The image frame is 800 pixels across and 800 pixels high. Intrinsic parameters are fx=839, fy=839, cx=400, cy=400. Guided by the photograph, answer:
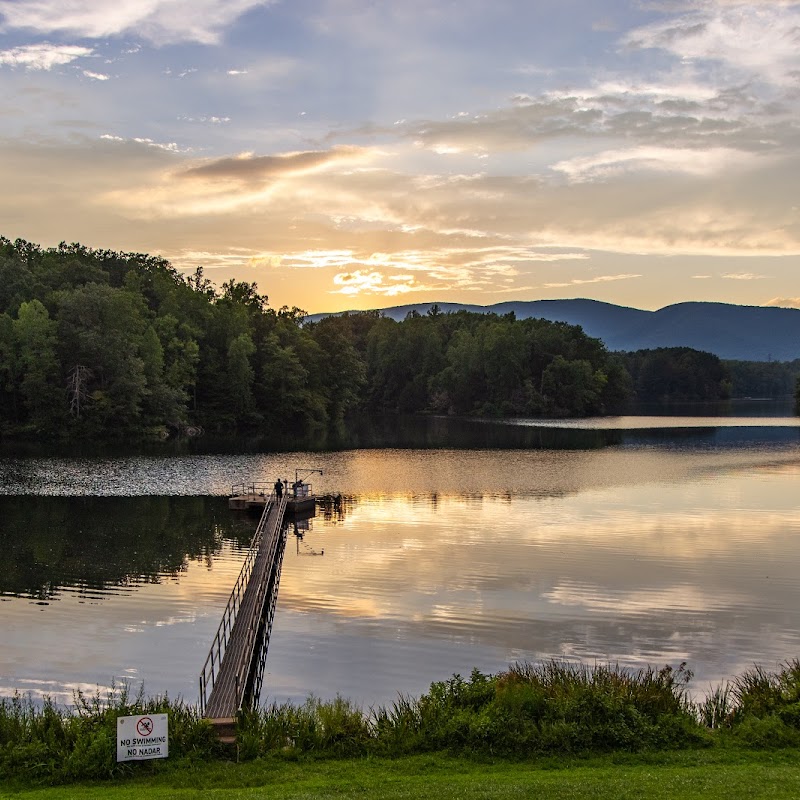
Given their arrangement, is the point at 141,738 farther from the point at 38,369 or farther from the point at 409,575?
the point at 38,369

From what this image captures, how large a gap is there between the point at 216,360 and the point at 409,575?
3573 inches

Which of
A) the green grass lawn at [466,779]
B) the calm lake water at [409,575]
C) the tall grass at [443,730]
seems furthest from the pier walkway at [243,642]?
the green grass lawn at [466,779]

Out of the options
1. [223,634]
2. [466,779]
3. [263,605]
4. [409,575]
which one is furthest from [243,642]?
[409,575]

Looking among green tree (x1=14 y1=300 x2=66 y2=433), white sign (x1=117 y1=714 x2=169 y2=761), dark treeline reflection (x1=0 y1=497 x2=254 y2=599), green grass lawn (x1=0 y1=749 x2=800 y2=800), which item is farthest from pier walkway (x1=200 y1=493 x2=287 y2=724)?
green tree (x1=14 y1=300 x2=66 y2=433)

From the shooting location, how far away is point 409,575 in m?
30.4

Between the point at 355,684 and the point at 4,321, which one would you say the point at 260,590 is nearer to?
the point at 355,684

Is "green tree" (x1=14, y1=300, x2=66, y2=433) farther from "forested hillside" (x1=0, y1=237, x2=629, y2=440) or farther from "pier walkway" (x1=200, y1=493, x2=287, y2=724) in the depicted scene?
"pier walkway" (x1=200, y1=493, x2=287, y2=724)

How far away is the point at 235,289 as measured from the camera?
144875mm

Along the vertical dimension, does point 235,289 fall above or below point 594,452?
above

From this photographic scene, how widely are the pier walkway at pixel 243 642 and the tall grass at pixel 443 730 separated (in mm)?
1064

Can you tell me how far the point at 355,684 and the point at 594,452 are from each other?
6139 cm

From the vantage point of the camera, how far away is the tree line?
89500 millimetres

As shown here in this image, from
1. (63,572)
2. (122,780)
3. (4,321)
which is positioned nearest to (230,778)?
(122,780)

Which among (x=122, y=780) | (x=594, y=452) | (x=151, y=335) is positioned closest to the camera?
(x=122, y=780)
